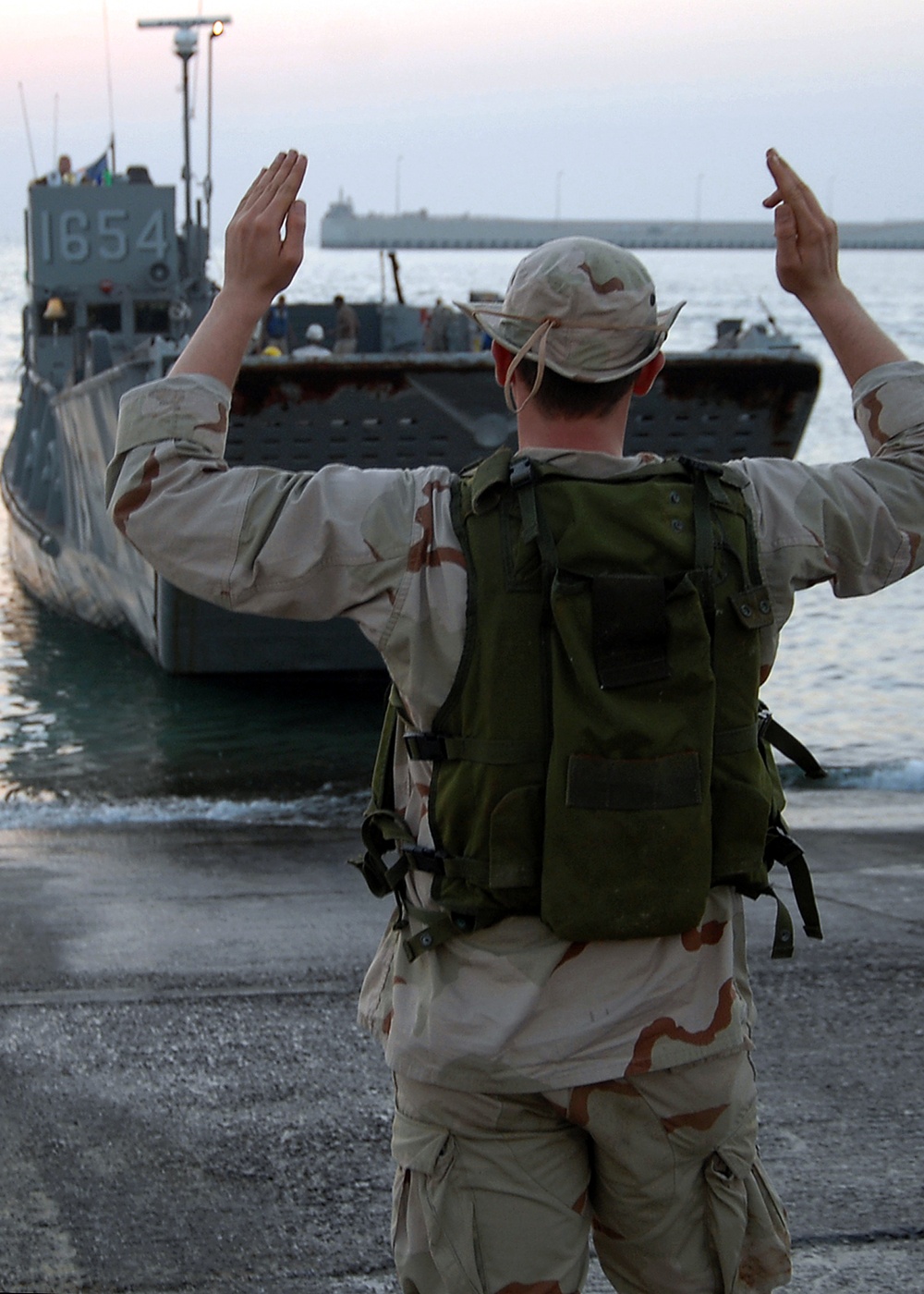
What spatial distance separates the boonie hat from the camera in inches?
74.8

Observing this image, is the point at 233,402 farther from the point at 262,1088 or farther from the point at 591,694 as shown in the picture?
the point at 591,694

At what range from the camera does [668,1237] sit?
1988mm

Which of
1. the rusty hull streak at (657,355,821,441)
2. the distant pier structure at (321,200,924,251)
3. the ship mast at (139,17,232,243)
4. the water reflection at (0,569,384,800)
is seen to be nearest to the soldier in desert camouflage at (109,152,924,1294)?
the water reflection at (0,569,384,800)

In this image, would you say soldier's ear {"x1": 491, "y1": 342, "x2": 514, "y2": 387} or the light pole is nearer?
soldier's ear {"x1": 491, "y1": 342, "x2": 514, "y2": 387}

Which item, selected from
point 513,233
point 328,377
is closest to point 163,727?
point 328,377

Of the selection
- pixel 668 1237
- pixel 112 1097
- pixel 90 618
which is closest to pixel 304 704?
pixel 90 618

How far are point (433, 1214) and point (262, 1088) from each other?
181cm

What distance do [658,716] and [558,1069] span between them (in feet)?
1.43

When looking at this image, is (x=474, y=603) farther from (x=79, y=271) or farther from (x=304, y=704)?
(x=79, y=271)

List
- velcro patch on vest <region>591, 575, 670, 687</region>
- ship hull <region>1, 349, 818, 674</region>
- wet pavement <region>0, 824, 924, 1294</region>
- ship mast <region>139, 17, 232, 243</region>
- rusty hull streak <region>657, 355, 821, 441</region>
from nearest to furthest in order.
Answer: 1. velcro patch on vest <region>591, 575, 670, 687</region>
2. wet pavement <region>0, 824, 924, 1294</region>
3. ship hull <region>1, 349, 818, 674</region>
4. rusty hull streak <region>657, 355, 821, 441</region>
5. ship mast <region>139, 17, 232, 243</region>

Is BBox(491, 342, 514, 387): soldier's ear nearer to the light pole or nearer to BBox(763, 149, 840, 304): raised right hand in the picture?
BBox(763, 149, 840, 304): raised right hand

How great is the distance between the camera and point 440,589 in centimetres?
190

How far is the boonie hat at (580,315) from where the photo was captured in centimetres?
190

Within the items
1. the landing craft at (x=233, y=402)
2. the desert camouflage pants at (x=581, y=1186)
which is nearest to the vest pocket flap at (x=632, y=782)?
the desert camouflage pants at (x=581, y=1186)
